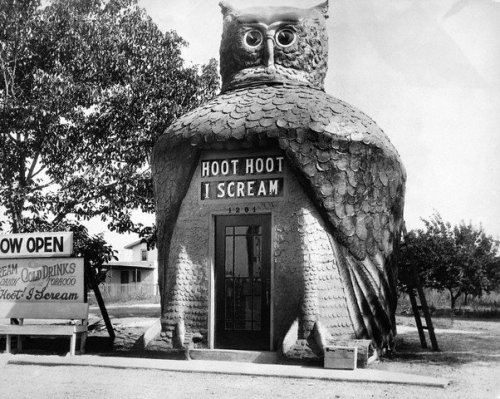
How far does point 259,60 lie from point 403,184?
314 centimetres

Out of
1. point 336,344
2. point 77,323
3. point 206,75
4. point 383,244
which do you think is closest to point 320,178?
point 383,244

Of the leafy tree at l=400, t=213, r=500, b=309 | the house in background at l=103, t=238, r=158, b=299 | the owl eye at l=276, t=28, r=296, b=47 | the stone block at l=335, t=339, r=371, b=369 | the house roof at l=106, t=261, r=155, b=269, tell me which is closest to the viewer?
the stone block at l=335, t=339, r=371, b=369

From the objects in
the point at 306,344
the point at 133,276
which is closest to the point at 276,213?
the point at 306,344

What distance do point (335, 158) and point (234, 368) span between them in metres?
3.27

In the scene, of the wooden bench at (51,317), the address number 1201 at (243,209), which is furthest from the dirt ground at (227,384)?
the address number 1201 at (243,209)

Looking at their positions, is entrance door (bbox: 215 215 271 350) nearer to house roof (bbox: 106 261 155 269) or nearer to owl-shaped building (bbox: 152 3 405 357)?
owl-shaped building (bbox: 152 3 405 357)

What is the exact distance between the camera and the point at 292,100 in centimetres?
996

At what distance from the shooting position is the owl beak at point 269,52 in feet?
35.2

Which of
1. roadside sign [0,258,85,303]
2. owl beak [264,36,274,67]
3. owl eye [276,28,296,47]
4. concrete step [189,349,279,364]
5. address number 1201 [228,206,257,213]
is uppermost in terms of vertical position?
owl eye [276,28,296,47]

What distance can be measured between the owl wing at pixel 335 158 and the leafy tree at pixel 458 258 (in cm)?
1179

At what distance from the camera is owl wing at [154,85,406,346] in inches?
376

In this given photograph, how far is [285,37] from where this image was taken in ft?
35.6

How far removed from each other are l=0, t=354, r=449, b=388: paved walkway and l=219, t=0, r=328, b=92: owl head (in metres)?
4.55

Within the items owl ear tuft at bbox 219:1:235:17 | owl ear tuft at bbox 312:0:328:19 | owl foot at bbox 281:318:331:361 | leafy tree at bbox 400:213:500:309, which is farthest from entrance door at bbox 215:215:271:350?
leafy tree at bbox 400:213:500:309
